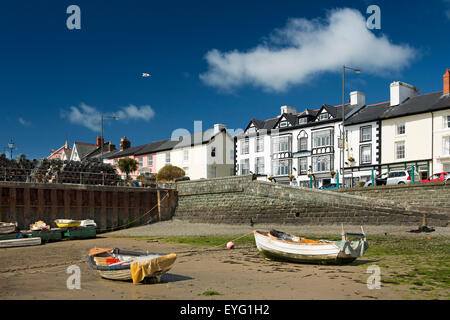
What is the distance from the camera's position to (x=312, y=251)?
44.1 ft

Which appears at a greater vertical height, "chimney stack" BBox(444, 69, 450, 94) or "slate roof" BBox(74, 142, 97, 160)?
"chimney stack" BBox(444, 69, 450, 94)

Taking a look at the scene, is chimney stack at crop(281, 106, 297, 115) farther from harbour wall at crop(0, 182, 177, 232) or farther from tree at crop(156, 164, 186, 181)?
harbour wall at crop(0, 182, 177, 232)

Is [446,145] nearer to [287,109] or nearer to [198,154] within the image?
[287,109]

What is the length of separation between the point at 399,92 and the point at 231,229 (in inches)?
955

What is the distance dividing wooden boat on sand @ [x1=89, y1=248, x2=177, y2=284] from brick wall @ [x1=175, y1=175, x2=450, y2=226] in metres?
16.7

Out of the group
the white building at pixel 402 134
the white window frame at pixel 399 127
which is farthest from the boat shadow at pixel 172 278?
the white window frame at pixel 399 127

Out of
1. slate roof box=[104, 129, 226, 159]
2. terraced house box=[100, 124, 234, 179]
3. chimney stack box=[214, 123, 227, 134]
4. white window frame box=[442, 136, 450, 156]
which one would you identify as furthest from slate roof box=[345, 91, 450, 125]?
slate roof box=[104, 129, 226, 159]

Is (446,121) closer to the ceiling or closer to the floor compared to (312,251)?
closer to the ceiling

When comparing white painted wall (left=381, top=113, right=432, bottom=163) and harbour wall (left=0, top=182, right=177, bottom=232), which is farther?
white painted wall (left=381, top=113, right=432, bottom=163)

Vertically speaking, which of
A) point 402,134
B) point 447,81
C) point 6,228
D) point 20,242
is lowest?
point 20,242

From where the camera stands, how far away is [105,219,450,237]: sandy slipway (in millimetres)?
22812

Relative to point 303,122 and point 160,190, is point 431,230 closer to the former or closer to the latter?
point 160,190

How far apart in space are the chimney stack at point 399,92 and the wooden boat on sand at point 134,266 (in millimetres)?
36980

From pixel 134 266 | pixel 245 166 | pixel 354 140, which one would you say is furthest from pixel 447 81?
pixel 134 266
